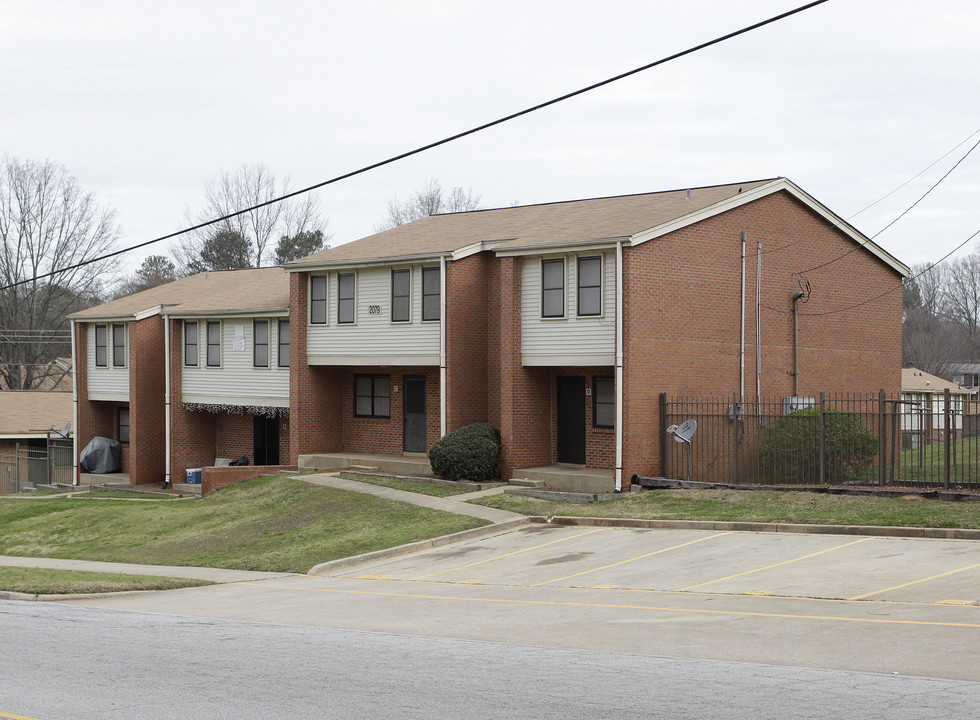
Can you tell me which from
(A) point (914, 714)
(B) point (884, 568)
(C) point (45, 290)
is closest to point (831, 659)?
(A) point (914, 714)

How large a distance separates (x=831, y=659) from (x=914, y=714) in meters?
2.31

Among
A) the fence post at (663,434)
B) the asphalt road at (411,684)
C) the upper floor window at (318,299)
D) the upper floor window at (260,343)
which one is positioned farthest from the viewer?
the upper floor window at (260,343)

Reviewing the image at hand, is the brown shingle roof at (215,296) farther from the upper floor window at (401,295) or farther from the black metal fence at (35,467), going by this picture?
the black metal fence at (35,467)

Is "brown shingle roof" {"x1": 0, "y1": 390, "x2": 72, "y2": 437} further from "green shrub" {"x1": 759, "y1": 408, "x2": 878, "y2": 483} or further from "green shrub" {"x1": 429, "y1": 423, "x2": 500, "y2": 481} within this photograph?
"green shrub" {"x1": 759, "y1": 408, "x2": 878, "y2": 483}

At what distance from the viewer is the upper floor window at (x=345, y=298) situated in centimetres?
3183

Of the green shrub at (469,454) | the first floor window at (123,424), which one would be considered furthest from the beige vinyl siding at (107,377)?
the green shrub at (469,454)

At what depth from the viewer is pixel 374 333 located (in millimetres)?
31234

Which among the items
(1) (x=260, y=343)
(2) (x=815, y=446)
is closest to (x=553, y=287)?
(2) (x=815, y=446)

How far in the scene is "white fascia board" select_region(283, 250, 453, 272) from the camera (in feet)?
96.3

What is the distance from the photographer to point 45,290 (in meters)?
66.8

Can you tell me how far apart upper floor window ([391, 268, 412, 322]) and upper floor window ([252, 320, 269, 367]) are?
665 cm

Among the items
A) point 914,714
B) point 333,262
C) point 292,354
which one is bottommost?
point 914,714

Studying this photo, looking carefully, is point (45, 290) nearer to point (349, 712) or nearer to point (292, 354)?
point (292, 354)

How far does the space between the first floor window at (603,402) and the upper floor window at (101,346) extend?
2063cm
